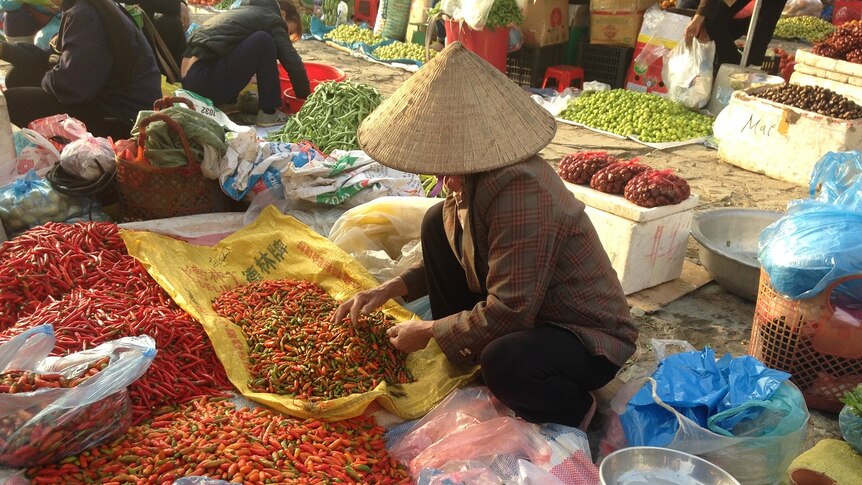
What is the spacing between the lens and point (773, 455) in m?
2.27

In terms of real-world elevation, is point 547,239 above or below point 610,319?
above

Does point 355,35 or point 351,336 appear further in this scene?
point 355,35

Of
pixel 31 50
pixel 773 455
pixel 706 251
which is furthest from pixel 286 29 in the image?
pixel 773 455

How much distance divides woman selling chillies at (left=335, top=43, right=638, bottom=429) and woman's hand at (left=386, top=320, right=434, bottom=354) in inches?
0.6

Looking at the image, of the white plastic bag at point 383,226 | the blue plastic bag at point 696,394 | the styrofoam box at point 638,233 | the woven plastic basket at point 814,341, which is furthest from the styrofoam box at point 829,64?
the blue plastic bag at point 696,394

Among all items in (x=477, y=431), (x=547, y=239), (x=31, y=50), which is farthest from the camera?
(x=31, y=50)

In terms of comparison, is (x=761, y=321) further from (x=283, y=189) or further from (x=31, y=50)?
(x=31, y=50)

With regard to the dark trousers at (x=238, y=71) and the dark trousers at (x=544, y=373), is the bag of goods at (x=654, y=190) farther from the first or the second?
the dark trousers at (x=238, y=71)

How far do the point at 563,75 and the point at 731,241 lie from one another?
163 inches

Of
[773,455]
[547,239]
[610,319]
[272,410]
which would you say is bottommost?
[272,410]

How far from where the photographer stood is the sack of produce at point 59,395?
2072mm

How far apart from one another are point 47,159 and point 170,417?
95.3 inches

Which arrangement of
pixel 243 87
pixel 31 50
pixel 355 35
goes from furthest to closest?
pixel 355 35
pixel 243 87
pixel 31 50

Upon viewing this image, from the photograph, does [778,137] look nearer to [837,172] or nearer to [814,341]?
[837,172]
